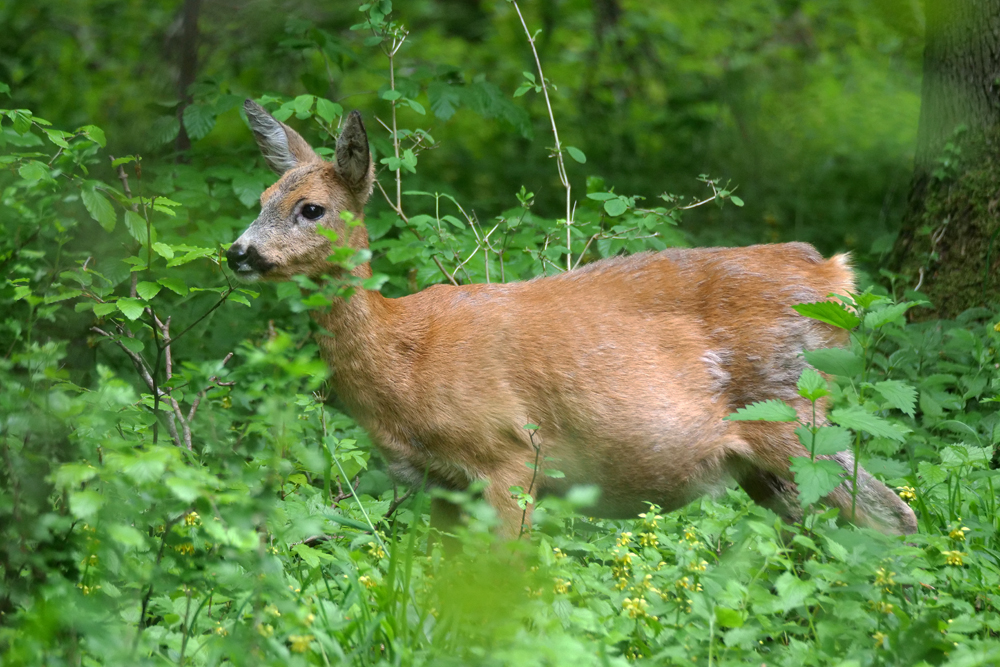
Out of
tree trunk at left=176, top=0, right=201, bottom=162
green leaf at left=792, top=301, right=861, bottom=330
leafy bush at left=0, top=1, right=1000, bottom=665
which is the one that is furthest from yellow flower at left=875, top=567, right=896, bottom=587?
tree trunk at left=176, top=0, right=201, bottom=162

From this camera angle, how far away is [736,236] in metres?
9.13

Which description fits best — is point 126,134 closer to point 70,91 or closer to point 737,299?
point 70,91

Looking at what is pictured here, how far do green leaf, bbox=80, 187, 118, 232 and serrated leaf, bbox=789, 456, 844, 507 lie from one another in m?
2.72

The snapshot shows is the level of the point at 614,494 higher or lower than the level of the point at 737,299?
lower

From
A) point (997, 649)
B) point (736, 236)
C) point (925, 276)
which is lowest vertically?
point (736, 236)


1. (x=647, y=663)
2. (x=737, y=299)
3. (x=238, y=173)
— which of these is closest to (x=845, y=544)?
(x=647, y=663)

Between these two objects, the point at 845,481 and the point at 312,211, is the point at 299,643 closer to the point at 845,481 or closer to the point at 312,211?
the point at 312,211

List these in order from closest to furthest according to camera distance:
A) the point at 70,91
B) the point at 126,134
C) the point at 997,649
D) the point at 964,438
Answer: the point at 997,649 → the point at 964,438 → the point at 126,134 → the point at 70,91

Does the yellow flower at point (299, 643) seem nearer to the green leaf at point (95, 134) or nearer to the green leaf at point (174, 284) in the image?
the green leaf at point (174, 284)

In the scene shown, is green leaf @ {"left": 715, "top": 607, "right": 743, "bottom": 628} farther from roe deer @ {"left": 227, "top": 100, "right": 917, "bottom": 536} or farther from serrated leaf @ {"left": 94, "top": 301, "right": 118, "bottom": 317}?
serrated leaf @ {"left": 94, "top": 301, "right": 118, "bottom": 317}

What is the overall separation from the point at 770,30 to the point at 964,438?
7.87m

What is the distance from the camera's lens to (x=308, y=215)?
475 centimetres

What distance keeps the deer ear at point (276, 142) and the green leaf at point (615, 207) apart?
163 cm

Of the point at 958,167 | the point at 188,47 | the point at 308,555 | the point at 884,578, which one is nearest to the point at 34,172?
the point at 308,555
